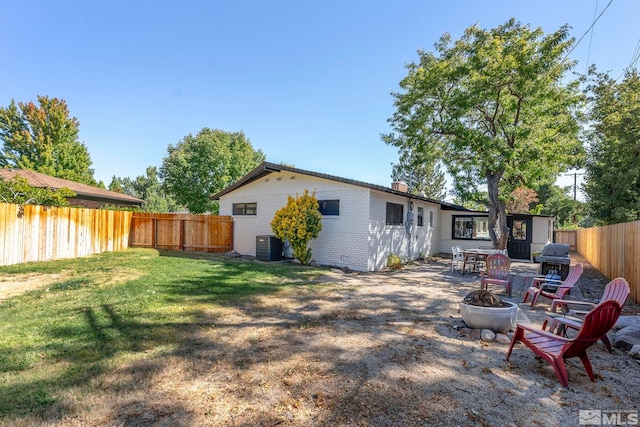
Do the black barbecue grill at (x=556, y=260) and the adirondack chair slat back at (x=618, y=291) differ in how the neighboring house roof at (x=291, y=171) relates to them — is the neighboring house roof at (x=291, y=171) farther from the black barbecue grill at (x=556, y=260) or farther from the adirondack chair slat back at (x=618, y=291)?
the adirondack chair slat back at (x=618, y=291)

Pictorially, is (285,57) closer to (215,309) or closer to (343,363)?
(215,309)

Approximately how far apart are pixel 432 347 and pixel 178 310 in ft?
14.2

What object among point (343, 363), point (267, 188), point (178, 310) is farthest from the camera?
point (267, 188)

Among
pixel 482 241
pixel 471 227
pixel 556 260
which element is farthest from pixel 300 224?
pixel 482 241

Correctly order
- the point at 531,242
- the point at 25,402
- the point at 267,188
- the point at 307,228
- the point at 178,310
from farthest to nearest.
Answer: the point at 531,242 < the point at 267,188 < the point at 307,228 < the point at 178,310 < the point at 25,402

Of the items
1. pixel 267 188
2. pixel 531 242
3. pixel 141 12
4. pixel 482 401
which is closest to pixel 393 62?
pixel 267 188

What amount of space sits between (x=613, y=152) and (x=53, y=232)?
1034 inches

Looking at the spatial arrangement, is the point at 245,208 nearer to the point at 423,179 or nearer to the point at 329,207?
the point at 329,207

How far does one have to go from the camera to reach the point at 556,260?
892cm

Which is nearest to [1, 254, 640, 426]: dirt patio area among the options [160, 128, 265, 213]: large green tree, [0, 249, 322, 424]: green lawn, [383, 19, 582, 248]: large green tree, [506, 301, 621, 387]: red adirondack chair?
[506, 301, 621, 387]: red adirondack chair

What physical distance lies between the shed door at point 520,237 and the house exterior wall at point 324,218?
10488 mm

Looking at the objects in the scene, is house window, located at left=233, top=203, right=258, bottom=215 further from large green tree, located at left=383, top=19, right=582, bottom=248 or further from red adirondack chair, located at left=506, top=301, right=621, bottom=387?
red adirondack chair, located at left=506, top=301, right=621, bottom=387

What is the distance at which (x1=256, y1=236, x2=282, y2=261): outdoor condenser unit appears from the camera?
12.4 meters

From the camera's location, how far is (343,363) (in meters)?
3.59
